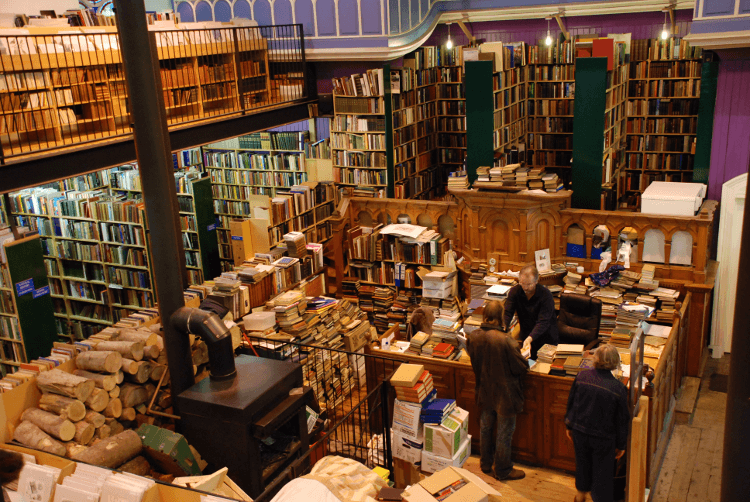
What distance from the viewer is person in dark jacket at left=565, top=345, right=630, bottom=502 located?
4.84 metres

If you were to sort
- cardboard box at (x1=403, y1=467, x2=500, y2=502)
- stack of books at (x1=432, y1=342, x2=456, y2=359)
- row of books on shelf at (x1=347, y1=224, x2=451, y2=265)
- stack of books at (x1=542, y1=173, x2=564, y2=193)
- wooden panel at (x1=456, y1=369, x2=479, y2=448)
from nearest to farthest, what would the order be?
cardboard box at (x1=403, y1=467, x2=500, y2=502) < wooden panel at (x1=456, y1=369, x2=479, y2=448) < stack of books at (x1=432, y1=342, x2=456, y2=359) < stack of books at (x1=542, y1=173, x2=564, y2=193) < row of books on shelf at (x1=347, y1=224, x2=451, y2=265)

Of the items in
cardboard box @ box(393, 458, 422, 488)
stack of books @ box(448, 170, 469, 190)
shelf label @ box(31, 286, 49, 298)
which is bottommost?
cardboard box @ box(393, 458, 422, 488)

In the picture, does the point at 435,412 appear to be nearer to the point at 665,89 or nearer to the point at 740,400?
the point at 740,400

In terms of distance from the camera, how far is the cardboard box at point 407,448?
5.51 metres

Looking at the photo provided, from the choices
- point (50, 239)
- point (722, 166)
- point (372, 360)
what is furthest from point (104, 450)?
point (722, 166)

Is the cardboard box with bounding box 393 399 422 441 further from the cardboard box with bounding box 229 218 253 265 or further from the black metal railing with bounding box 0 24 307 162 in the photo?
the cardboard box with bounding box 229 218 253 265

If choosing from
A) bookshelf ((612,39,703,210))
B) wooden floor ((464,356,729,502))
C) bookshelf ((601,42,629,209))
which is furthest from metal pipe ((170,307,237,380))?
bookshelf ((612,39,703,210))

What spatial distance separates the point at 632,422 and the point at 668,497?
4.30 ft

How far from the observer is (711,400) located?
23.7 feet

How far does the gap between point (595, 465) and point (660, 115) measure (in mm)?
8530

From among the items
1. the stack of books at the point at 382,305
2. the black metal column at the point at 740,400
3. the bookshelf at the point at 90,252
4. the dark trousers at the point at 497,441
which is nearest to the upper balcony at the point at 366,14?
the stack of books at the point at 382,305

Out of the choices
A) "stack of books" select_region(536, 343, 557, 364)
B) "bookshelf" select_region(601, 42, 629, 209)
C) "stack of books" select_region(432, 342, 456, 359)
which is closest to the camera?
"stack of books" select_region(536, 343, 557, 364)

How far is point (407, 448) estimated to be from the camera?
5.57 m

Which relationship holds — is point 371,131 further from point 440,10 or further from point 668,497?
point 668,497
